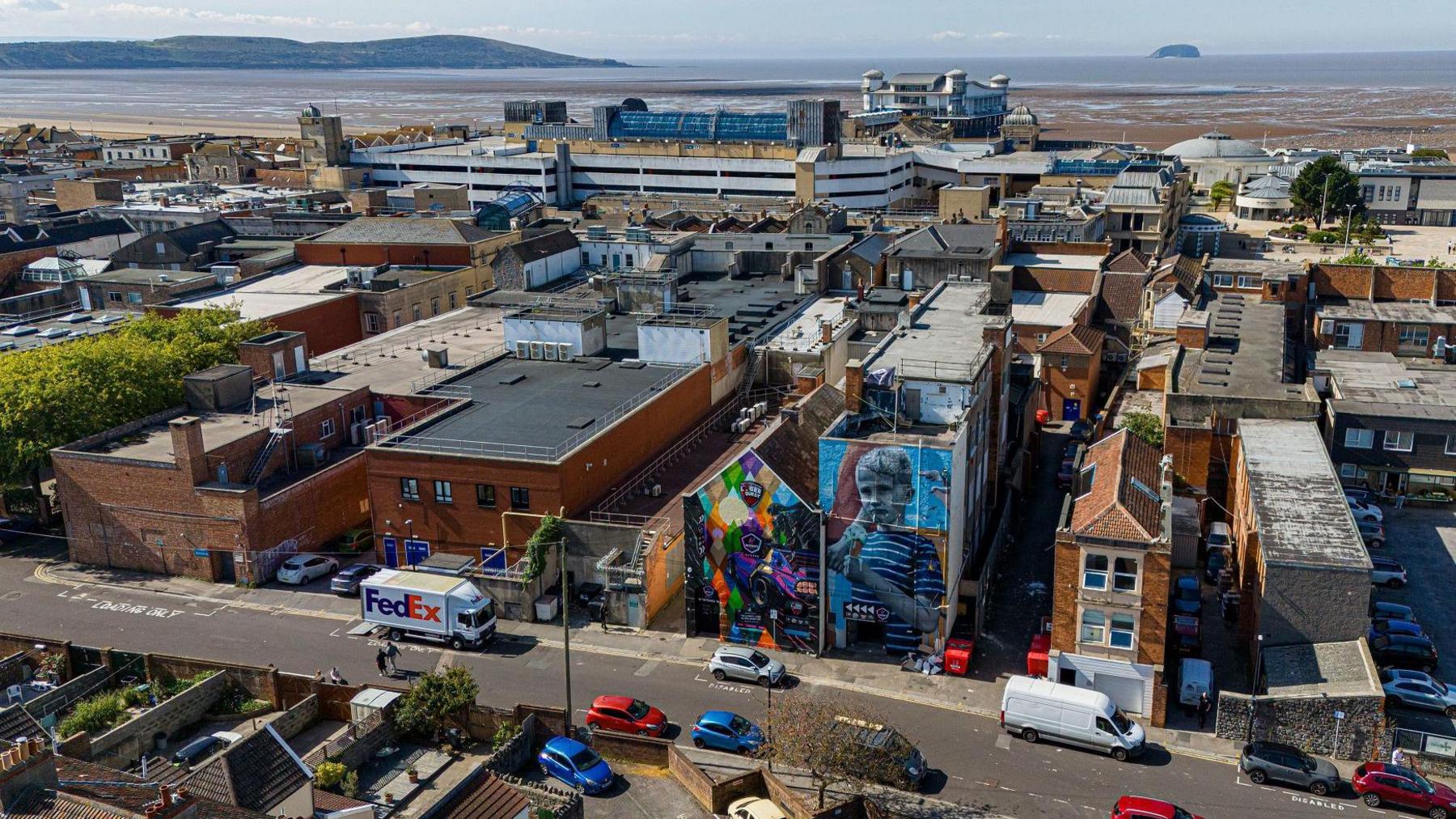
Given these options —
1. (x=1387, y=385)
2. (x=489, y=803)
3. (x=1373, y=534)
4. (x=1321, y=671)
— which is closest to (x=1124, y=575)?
(x=1321, y=671)

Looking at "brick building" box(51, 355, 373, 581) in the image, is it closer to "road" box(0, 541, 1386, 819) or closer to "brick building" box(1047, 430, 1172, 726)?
"road" box(0, 541, 1386, 819)

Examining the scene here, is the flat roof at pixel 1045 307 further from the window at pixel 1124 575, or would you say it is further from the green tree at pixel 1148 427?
the window at pixel 1124 575

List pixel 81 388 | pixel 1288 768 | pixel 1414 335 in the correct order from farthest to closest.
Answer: pixel 1414 335 < pixel 81 388 < pixel 1288 768

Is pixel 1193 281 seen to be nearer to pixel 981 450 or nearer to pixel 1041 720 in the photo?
pixel 981 450

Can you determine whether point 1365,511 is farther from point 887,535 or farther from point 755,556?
point 755,556

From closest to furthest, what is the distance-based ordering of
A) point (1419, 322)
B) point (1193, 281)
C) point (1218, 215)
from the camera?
point (1419, 322) → point (1193, 281) → point (1218, 215)

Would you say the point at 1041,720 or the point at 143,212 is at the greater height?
the point at 143,212

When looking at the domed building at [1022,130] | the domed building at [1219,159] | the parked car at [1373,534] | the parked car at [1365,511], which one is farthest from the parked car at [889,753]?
the domed building at [1022,130]

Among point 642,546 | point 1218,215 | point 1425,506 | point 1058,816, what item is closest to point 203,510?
point 642,546
